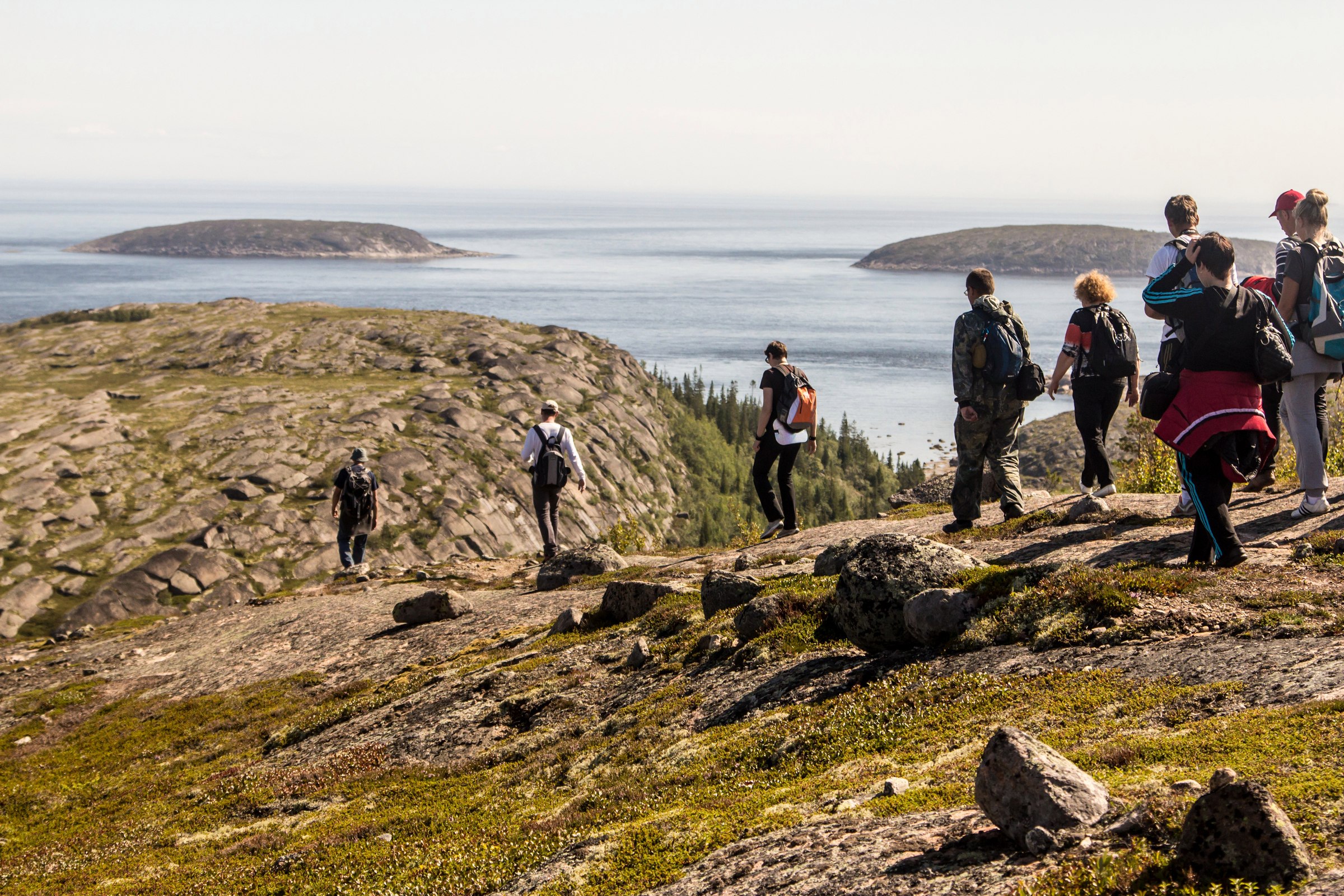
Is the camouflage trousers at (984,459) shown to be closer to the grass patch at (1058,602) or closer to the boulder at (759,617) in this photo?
the boulder at (759,617)

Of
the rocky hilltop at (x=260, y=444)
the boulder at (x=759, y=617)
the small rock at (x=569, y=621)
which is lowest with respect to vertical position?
the rocky hilltop at (x=260, y=444)

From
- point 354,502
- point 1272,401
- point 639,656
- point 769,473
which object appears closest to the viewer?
point 1272,401

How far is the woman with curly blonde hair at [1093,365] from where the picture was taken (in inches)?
601

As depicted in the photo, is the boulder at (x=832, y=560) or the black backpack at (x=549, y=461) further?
the black backpack at (x=549, y=461)

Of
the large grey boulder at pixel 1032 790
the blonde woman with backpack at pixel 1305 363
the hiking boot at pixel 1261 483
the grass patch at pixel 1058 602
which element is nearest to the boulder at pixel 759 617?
the grass patch at pixel 1058 602

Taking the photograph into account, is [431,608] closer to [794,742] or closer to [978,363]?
[978,363]

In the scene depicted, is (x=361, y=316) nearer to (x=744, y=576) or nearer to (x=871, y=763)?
(x=744, y=576)

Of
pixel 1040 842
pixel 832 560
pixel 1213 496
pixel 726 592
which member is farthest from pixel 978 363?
pixel 1040 842

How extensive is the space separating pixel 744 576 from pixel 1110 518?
5770 millimetres

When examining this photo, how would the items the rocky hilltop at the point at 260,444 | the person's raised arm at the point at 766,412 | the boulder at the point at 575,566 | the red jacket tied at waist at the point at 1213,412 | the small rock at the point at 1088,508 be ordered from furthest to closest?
the rocky hilltop at the point at 260,444 < the boulder at the point at 575,566 < the person's raised arm at the point at 766,412 < the small rock at the point at 1088,508 < the red jacket tied at waist at the point at 1213,412

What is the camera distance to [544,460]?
75.8ft

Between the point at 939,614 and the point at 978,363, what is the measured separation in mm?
6366

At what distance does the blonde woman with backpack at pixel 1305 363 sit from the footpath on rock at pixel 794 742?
573mm

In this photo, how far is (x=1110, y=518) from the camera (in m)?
14.8
